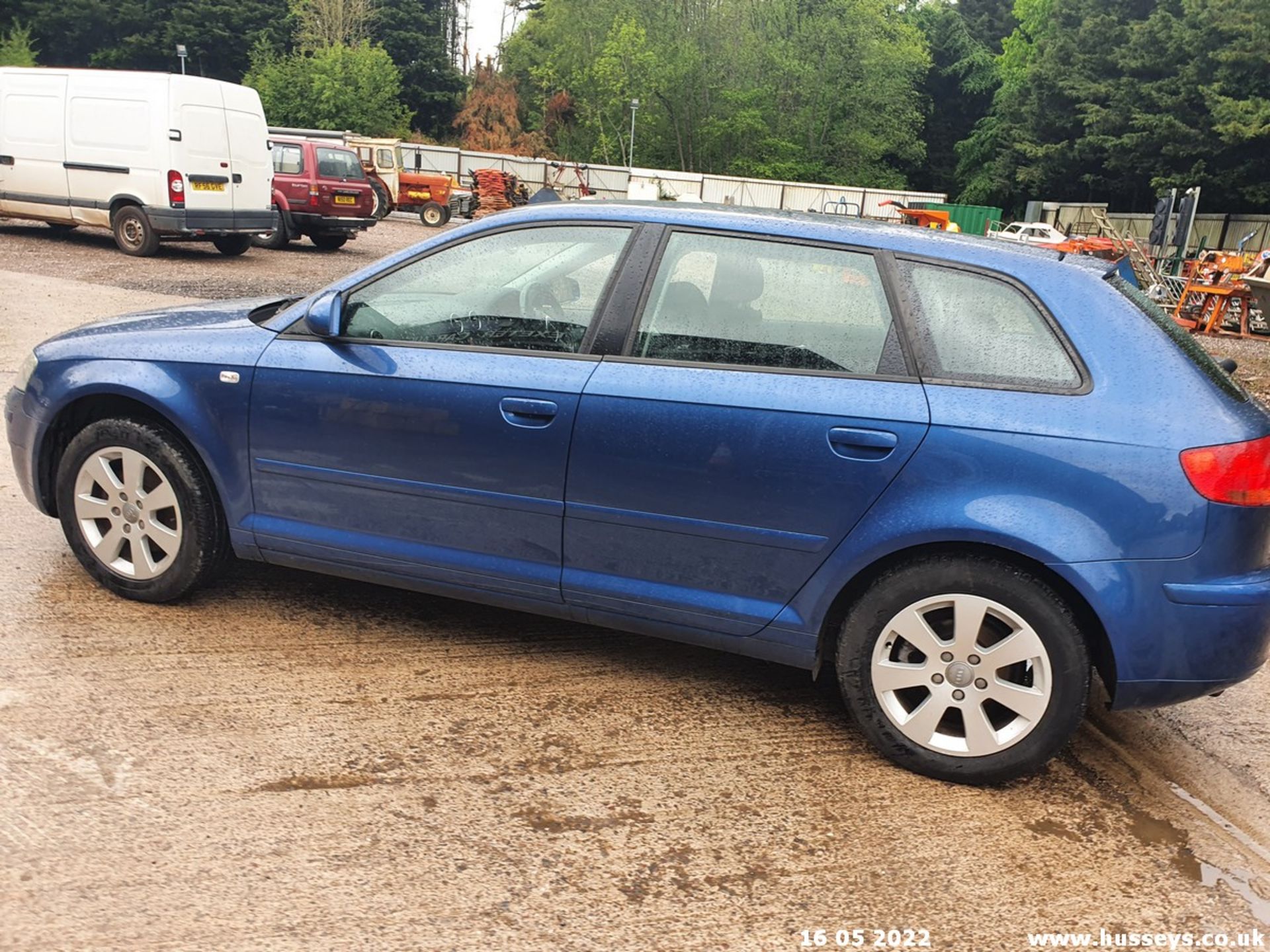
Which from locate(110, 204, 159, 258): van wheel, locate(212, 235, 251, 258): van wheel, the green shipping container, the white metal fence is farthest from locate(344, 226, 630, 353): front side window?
the green shipping container

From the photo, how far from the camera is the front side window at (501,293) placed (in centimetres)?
353

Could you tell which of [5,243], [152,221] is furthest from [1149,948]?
[5,243]

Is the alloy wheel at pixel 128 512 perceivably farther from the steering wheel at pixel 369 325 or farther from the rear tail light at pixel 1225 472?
the rear tail light at pixel 1225 472

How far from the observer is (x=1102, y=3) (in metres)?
50.7

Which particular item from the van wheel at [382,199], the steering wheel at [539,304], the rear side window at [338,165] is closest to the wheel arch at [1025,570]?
the steering wheel at [539,304]

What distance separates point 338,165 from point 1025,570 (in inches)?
729

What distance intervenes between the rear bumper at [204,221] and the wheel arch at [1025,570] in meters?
14.2

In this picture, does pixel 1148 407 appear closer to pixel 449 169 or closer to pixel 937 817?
pixel 937 817

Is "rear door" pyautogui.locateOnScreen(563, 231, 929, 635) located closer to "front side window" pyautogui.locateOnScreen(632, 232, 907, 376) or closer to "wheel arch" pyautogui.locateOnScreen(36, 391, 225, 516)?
"front side window" pyautogui.locateOnScreen(632, 232, 907, 376)

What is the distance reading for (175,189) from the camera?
14.7m

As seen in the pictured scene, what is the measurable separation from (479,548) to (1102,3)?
57313 millimetres

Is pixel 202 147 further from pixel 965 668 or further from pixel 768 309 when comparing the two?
pixel 965 668

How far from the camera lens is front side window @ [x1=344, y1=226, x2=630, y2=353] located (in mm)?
3531

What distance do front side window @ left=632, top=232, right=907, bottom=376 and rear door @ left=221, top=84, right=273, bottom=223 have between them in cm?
1366
